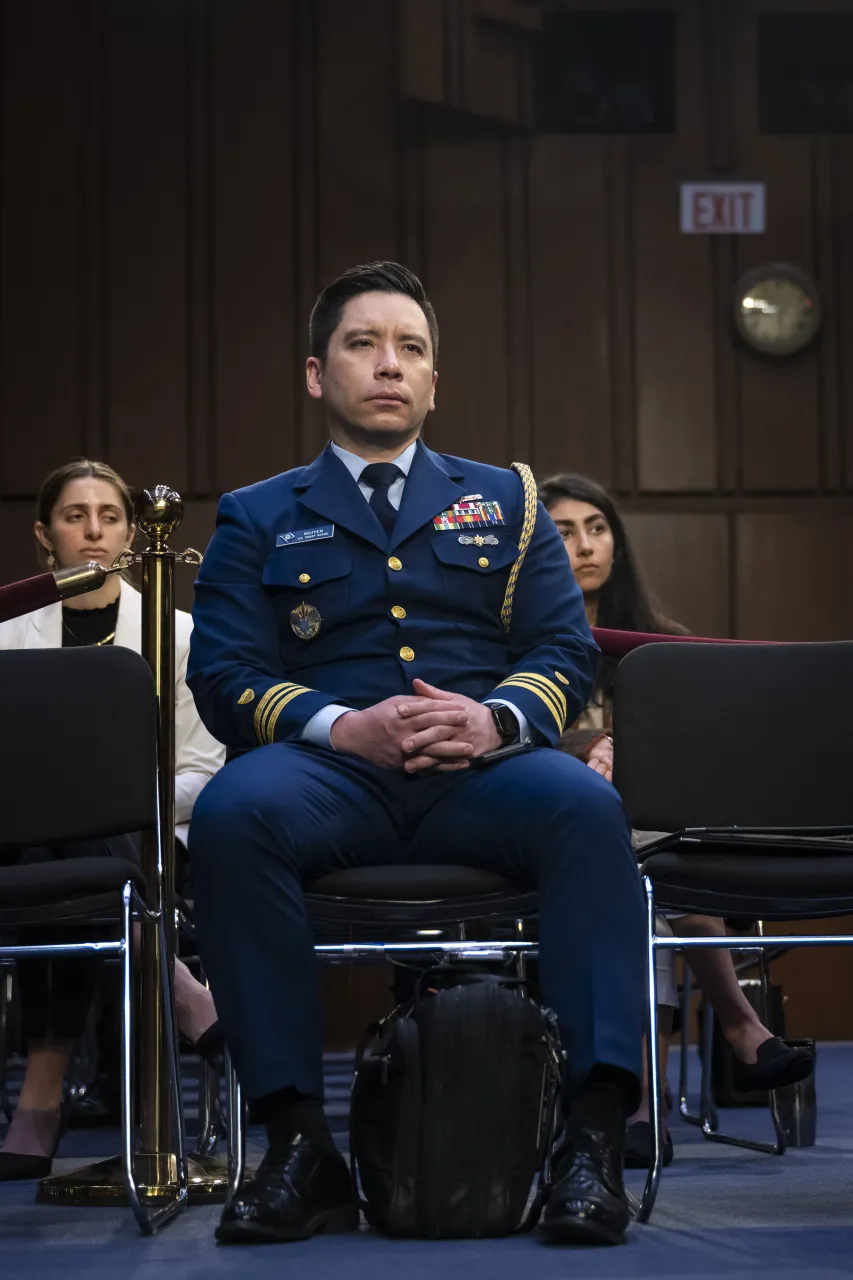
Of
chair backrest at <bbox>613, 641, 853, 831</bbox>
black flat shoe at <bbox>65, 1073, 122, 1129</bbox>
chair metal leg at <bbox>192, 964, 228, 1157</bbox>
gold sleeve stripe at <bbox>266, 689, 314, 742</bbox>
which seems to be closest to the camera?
gold sleeve stripe at <bbox>266, 689, 314, 742</bbox>

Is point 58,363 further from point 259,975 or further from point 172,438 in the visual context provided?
point 259,975

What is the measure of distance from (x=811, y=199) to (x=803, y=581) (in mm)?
1275

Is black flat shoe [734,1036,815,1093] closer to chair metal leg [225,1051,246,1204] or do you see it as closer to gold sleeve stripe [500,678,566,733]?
gold sleeve stripe [500,678,566,733]

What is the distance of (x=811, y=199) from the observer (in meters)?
5.39

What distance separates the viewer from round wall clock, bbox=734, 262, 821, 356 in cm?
530

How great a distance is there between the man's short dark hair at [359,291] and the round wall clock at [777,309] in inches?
120

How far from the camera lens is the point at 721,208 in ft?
17.6

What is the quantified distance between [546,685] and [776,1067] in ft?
2.85

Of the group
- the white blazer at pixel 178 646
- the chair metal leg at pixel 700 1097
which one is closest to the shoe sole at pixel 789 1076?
the chair metal leg at pixel 700 1097

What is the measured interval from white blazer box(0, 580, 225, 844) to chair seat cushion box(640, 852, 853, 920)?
1.36m

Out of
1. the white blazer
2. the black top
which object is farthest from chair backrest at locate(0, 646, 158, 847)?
the black top

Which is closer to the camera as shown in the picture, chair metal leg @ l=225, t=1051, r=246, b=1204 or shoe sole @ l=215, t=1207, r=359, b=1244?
shoe sole @ l=215, t=1207, r=359, b=1244

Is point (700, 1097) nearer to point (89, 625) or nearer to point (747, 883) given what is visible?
point (747, 883)

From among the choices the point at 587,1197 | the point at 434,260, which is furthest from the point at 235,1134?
the point at 434,260
